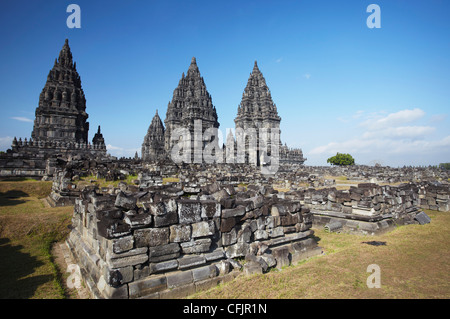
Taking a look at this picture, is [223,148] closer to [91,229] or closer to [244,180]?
[244,180]

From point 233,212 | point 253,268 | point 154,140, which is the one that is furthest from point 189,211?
point 154,140

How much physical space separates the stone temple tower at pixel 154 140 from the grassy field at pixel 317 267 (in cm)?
4298

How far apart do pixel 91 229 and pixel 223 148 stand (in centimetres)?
4007

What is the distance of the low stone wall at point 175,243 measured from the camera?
11.7ft

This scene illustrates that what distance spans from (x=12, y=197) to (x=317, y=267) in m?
11.4

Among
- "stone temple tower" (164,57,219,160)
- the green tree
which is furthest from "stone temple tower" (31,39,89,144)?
the green tree

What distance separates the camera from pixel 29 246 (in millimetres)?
5922

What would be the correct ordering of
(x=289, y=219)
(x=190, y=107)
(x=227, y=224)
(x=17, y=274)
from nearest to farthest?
(x=17, y=274), (x=227, y=224), (x=289, y=219), (x=190, y=107)

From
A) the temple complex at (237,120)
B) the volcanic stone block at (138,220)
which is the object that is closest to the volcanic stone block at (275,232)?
the volcanic stone block at (138,220)

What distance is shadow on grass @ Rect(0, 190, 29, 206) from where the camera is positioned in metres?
8.93

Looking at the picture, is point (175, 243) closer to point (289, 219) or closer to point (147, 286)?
point (147, 286)

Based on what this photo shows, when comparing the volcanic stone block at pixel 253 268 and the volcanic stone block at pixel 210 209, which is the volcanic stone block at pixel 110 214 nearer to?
the volcanic stone block at pixel 210 209

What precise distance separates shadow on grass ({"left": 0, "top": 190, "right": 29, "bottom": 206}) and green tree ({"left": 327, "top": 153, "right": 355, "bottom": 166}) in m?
74.3

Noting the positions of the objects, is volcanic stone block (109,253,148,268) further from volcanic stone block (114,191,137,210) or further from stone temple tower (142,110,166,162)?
stone temple tower (142,110,166,162)
